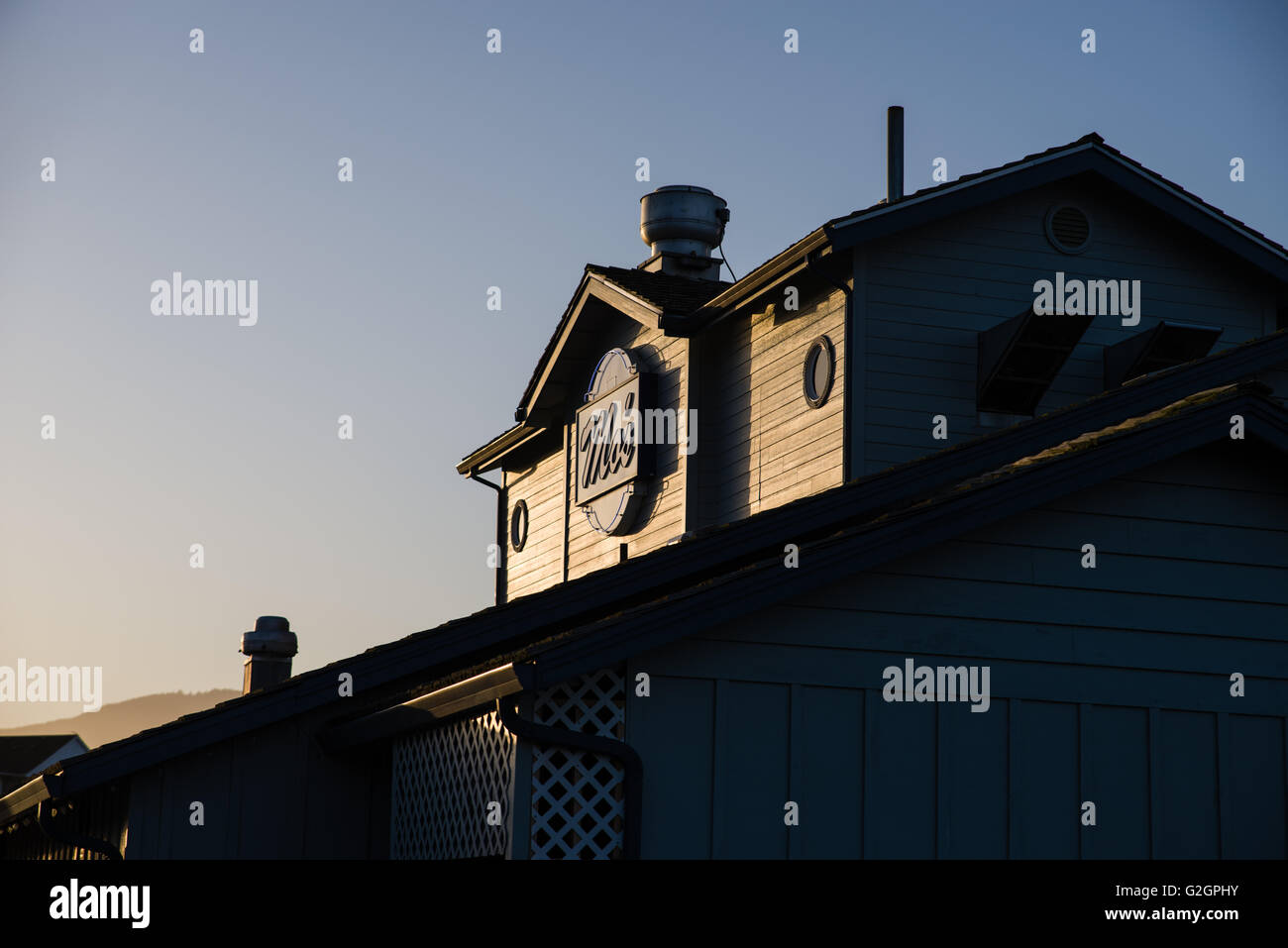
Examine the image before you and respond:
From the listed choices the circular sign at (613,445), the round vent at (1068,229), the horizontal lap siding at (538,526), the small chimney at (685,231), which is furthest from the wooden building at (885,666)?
the horizontal lap siding at (538,526)

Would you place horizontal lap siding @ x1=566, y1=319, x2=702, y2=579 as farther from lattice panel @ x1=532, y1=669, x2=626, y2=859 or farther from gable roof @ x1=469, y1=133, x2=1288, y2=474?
lattice panel @ x1=532, y1=669, x2=626, y2=859

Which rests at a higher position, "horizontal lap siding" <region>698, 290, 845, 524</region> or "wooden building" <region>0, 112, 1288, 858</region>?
"horizontal lap siding" <region>698, 290, 845, 524</region>

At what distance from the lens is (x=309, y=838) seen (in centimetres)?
1388

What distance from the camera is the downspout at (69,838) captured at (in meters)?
13.6

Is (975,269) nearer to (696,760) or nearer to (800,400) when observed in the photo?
(800,400)

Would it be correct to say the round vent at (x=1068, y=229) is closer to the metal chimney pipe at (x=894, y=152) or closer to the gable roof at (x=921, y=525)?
the metal chimney pipe at (x=894, y=152)

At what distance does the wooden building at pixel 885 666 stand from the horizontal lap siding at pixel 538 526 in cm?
786

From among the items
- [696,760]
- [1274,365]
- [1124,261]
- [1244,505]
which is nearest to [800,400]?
[1124,261]

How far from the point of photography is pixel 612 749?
34.2 ft

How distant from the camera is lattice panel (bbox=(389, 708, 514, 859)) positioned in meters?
10.8

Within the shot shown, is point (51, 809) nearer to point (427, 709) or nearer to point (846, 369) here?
point (427, 709)

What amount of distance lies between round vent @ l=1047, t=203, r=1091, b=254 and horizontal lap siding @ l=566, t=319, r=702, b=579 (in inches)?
187

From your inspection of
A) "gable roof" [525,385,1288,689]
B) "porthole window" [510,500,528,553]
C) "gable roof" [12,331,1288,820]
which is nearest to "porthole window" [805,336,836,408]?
"gable roof" [12,331,1288,820]
